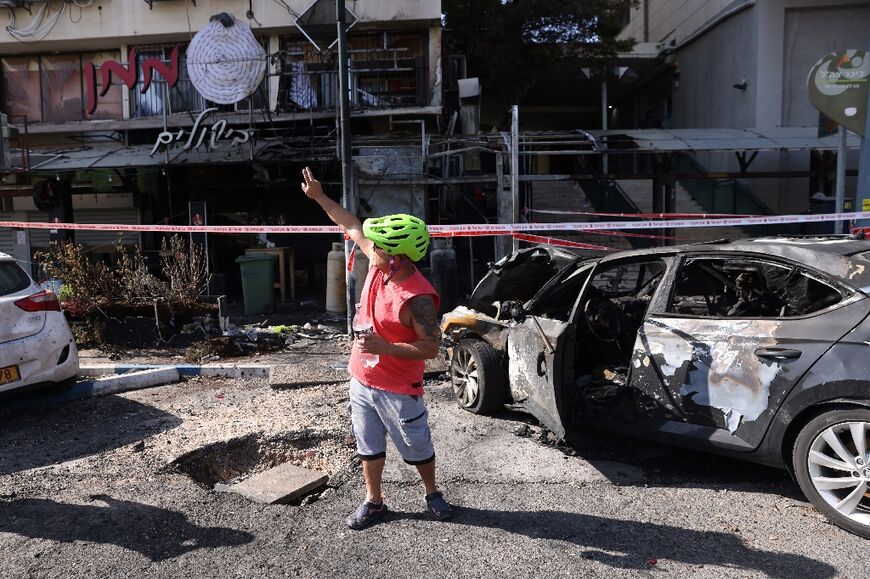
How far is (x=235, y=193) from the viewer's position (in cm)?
1562

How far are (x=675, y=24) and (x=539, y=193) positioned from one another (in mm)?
7322

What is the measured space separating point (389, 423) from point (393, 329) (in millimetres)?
528

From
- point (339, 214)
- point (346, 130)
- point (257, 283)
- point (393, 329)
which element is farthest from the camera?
point (257, 283)

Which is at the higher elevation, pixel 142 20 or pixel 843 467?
pixel 142 20

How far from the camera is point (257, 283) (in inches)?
470

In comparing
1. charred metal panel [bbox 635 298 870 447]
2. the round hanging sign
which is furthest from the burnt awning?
charred metal panel [bbox 635 298 870 447]

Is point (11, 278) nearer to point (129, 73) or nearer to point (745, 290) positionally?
point (745, 290)

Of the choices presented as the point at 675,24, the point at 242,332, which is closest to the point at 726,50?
the point at 675,24

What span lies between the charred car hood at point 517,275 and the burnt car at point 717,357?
241 mm

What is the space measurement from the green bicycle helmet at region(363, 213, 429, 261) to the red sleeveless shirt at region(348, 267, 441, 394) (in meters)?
0.15

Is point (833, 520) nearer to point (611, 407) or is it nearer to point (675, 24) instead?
point (611, 407)

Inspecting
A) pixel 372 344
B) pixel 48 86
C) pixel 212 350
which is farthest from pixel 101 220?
pixel 372 344

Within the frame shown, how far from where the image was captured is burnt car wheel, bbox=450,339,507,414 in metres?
5.58

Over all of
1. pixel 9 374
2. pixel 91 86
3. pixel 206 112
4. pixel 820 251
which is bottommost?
pixel 9 374
